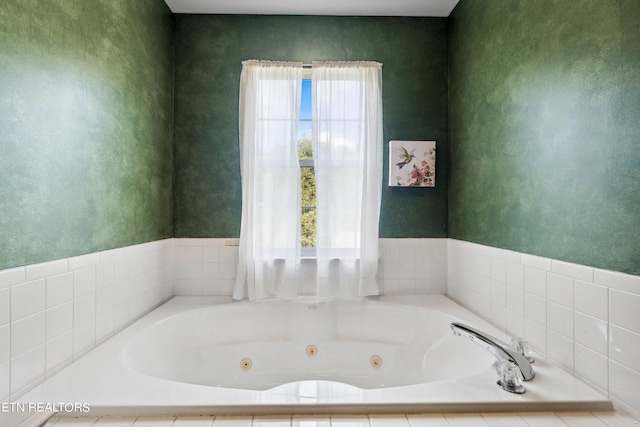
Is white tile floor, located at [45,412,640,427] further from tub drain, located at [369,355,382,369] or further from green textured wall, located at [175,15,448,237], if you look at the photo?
green textured wall, located at [175,15,448,237]

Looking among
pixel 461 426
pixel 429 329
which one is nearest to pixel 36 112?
pixel 461 426

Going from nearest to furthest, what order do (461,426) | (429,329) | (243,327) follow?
1. (461,426)
2. (429,329)
3. (243,327)

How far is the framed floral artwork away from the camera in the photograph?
2.38 metres

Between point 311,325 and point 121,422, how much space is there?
132 centimetres

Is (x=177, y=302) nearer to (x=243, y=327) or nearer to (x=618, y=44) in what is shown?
(x=243, y=327)

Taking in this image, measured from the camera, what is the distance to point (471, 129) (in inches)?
82.7

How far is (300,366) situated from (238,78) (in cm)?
200

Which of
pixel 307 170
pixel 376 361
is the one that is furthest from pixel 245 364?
pixel 307 170

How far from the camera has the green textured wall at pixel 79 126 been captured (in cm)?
109

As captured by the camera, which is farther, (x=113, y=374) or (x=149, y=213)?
(x=149, y=213)

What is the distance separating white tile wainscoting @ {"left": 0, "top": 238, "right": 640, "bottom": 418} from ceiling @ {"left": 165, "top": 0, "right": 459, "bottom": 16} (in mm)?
1615

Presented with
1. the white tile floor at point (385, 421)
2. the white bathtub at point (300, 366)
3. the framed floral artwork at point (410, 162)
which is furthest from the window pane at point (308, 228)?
the white tile floor at point (385, 421)

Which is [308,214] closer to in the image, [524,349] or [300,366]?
[300,366]

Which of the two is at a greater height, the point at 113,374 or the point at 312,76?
the point at 312,76
